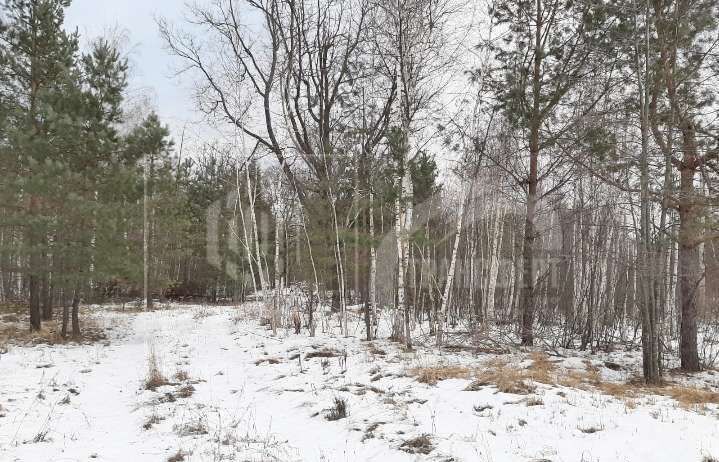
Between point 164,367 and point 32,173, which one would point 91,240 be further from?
point 164,367

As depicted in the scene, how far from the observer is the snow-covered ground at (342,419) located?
4625mm

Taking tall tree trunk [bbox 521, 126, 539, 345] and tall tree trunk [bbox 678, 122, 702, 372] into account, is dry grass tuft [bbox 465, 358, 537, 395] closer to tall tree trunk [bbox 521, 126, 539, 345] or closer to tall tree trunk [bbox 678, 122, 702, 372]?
tall tree trunk [bbox 521, 126, 539, 345]

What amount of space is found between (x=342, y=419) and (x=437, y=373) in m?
2.22

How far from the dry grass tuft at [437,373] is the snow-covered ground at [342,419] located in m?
0.06

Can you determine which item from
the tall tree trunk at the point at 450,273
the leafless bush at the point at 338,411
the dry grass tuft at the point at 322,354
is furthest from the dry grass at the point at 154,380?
the tall tree trunk at the point at 450,273

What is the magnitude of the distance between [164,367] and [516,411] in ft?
23.2

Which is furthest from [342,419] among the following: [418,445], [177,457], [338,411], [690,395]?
[690,395]

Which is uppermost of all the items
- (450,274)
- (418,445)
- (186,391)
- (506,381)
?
(450,274)

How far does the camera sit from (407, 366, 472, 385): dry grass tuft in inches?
281

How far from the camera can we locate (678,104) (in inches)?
339

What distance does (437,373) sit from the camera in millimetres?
7441

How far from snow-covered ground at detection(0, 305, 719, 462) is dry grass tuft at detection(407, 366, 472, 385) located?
55 mm

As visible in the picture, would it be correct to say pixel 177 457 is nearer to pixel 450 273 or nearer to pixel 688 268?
pixel 450 273

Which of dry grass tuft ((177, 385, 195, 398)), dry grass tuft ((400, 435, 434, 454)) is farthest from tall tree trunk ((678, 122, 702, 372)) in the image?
dry grass tuft ((177, 385, 195, 398))
